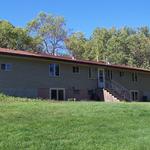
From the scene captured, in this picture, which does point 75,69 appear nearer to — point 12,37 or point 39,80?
point 39,80

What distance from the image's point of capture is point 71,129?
51.9ft

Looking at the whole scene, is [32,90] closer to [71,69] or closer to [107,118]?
[71,69]

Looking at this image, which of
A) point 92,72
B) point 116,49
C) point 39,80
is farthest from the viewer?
point 116,49

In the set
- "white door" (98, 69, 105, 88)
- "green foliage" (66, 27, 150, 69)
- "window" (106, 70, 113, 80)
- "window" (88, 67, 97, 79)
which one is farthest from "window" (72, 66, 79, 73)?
"green foliage" (66, 27, 150, 69)

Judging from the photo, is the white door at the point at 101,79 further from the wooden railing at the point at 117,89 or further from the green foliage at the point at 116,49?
the green foliage at the point at 116,49

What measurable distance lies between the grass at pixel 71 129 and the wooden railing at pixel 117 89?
20.4m

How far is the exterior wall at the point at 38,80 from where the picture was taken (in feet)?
111

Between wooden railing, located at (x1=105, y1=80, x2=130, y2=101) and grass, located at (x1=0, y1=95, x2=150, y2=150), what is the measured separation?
20.4 meters

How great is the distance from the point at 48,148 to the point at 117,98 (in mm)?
27331

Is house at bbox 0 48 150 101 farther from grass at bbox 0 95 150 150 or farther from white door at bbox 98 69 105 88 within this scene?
grass at bbox 0 95 150 150

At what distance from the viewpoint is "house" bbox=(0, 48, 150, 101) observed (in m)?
34.1

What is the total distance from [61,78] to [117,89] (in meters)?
7.35

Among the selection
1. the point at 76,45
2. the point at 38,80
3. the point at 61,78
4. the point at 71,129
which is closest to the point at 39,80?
the point at 38,80

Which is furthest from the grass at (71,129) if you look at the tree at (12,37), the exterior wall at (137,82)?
the tree at (12,37)
